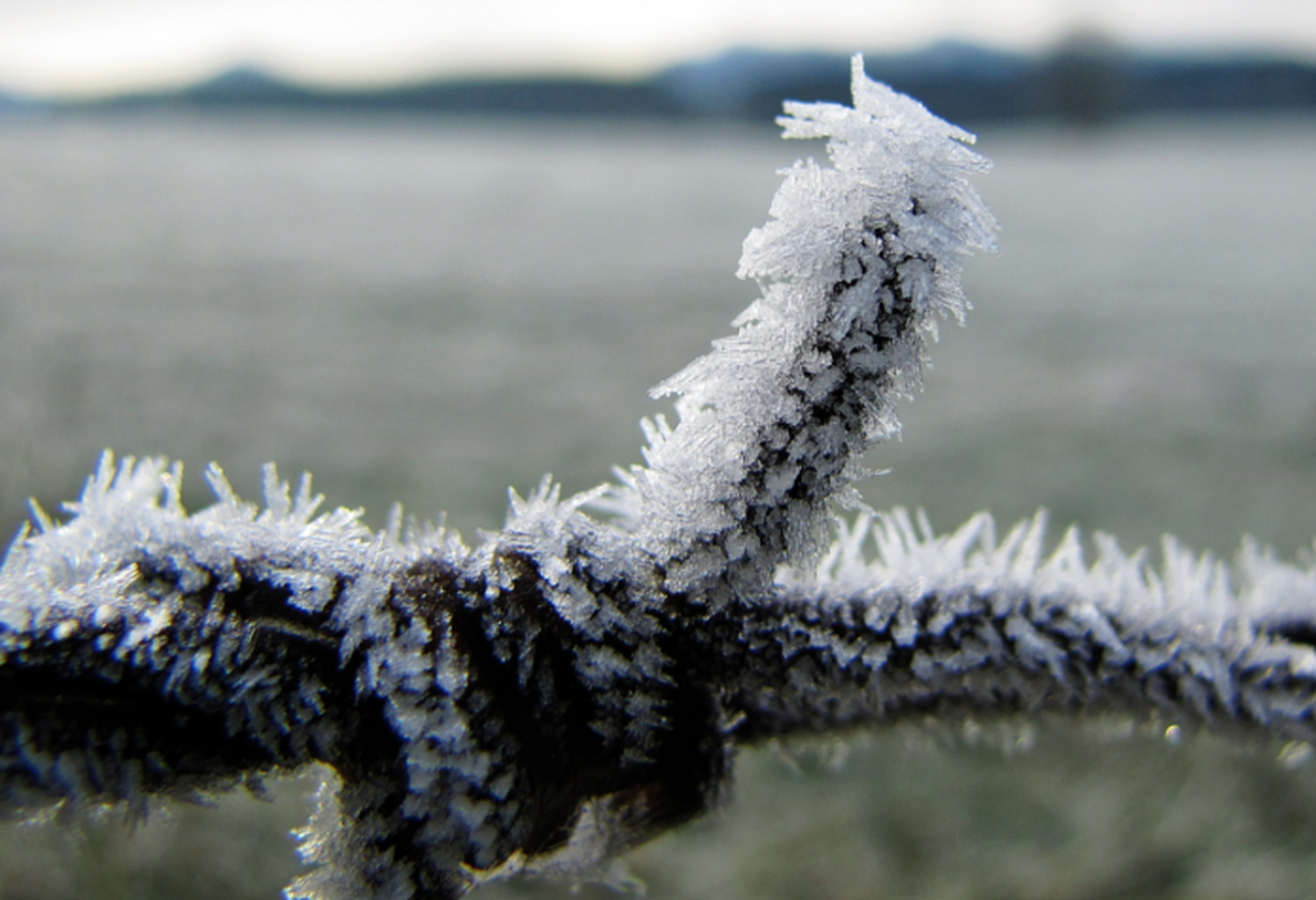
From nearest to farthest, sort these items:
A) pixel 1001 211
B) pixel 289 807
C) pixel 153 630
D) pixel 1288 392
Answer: pixel 153 630
pixel 289 807
pixel 1288 392
pixel 1001 211

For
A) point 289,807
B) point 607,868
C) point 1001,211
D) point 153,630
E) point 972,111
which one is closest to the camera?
point 153,630

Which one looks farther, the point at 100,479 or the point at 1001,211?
the point at 1001,211

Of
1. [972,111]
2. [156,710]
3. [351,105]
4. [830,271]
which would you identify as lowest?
[156,710]

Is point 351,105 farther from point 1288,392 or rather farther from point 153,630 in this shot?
point 153,630

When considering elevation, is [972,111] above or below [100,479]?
above

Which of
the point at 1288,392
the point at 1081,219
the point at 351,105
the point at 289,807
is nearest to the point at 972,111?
the point at 1081,219

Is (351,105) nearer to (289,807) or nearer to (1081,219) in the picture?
(1081,219)
